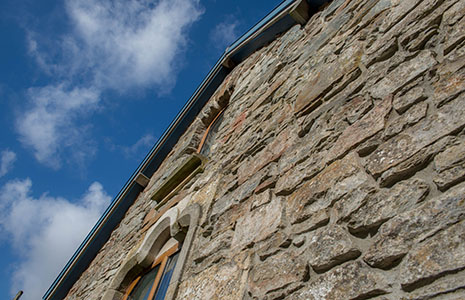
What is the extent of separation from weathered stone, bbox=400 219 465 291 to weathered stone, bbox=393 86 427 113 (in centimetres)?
60

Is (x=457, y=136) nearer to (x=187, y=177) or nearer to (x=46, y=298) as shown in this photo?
(x=187, y=177)

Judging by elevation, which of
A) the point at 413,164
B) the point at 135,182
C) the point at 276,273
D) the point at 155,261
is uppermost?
the point at 135,182

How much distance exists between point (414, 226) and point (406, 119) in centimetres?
50

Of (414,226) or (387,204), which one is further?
(387,204)

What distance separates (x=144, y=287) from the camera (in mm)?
3582

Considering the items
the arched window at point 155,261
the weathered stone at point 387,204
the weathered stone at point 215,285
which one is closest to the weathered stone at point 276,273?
the weathered stone at point 215,285

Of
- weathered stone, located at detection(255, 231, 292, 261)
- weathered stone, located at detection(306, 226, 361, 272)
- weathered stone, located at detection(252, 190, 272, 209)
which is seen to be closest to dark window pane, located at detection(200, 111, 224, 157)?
weathered stone, located at detection(252, 190, 272, 209)

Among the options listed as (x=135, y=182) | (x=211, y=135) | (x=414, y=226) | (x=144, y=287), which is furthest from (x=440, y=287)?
(x=135, y=182)

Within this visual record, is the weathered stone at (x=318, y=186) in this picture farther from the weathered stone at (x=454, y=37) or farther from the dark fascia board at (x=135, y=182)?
the dark fascia board at (x=135, y=182)

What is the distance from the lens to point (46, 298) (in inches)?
244

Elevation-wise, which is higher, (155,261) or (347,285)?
(155,261)

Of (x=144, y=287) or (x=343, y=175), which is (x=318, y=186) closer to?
(x=343, y=175)

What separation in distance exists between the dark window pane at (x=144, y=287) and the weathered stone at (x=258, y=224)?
6.12ft

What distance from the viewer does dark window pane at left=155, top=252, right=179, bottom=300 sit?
121 inches
